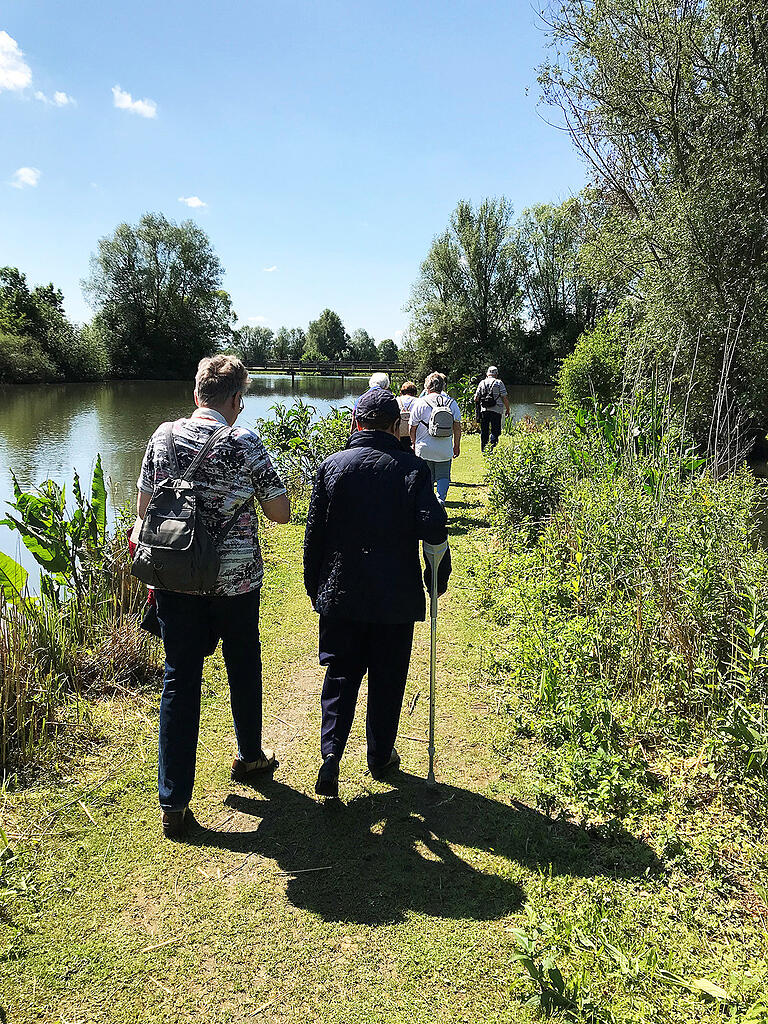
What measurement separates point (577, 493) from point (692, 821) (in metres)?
3.42

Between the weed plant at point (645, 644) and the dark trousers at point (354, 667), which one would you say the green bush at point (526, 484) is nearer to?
the weed plant at point (645, 644)

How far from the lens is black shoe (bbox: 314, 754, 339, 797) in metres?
3.20

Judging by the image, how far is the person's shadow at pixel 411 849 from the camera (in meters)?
2.72

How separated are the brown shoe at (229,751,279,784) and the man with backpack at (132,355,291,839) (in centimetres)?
43

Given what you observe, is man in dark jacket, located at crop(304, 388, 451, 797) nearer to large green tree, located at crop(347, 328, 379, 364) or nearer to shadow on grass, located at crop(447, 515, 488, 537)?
shadow on grass, located at crop(447, 515, 488, 537)

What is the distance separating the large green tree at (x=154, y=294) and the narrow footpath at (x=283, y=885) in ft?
181

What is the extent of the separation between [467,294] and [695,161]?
37.2 meters

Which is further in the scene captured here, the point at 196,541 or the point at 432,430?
the point at 432,430

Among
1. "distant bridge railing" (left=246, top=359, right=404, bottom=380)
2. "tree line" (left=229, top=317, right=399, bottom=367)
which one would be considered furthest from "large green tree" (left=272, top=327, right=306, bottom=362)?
"distant bridge railing" (left=246, top=359, right=404, bottom=380)

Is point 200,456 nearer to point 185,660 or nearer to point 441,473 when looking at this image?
point 185,660

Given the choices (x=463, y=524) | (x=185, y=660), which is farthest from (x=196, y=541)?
(x=463, y=524)

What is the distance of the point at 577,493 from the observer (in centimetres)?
607

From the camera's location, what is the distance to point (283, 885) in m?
2.80

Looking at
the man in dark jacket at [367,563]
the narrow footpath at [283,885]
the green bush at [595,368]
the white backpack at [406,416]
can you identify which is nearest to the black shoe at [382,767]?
the narrow footpath at [283,885]
